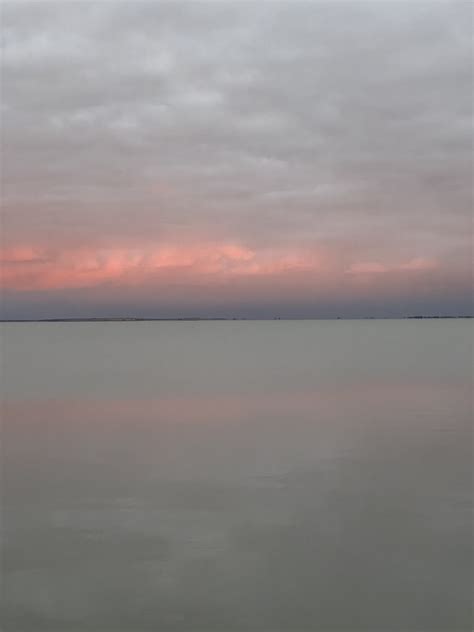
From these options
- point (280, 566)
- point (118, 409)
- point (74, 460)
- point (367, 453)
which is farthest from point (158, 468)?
point (118, 409)

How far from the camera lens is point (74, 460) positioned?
15.6 m

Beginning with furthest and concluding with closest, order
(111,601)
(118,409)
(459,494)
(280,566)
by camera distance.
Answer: (118,409) < (459,494) < (280,566) < (111,601)

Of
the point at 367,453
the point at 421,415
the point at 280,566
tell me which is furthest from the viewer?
the point at 421,415

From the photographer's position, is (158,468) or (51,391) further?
(51,391)

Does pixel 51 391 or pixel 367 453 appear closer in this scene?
pixel 367 453

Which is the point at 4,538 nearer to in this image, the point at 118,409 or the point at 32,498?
the point at 32,498

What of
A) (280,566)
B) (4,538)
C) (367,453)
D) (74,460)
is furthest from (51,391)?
(280,566)

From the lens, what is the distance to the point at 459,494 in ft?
40.7

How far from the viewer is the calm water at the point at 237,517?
26.7 ft

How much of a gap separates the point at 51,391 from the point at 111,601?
20805mm

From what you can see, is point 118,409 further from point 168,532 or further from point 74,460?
point 168,532

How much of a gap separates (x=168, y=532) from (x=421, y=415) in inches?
507

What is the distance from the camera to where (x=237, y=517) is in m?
11.2

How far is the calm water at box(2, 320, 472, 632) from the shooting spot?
814 cm
